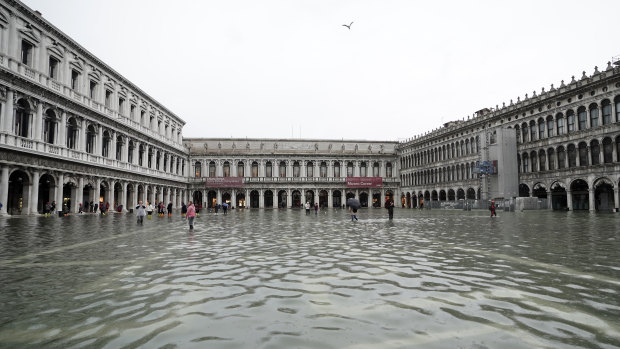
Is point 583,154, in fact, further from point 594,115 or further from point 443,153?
point 443,153

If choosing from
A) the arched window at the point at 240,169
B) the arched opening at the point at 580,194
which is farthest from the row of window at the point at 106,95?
the arched opening at the point at 580,194

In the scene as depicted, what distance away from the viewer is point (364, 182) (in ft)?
217

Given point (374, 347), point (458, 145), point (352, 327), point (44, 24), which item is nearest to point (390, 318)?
point (352, 327)

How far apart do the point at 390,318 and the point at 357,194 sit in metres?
64.2

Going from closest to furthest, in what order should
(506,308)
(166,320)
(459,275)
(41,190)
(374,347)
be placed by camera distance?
1. (374,347)
2. (166,320)
3. (506,308)
4. (459,275)
5. (41,190)

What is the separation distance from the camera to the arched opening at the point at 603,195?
33781mm

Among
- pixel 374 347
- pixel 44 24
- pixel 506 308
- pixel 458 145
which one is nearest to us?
pixel 374 347

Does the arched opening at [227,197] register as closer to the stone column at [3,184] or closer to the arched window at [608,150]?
the stone column at [3,184]

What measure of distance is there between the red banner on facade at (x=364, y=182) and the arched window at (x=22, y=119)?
160 feet

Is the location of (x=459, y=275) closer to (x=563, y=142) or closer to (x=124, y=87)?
(x=563, y=142)

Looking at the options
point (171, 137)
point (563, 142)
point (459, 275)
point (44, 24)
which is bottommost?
point (459, 275)

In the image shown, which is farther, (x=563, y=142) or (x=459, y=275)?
(x=563, y=142)

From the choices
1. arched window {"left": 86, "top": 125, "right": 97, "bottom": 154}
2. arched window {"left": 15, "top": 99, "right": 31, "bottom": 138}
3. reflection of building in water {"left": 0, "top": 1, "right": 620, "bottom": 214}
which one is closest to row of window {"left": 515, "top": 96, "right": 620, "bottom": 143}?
reflection of building in water {"left": 0, "top": 1, "right": 620, "bottom": 214}

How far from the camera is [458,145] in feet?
170
